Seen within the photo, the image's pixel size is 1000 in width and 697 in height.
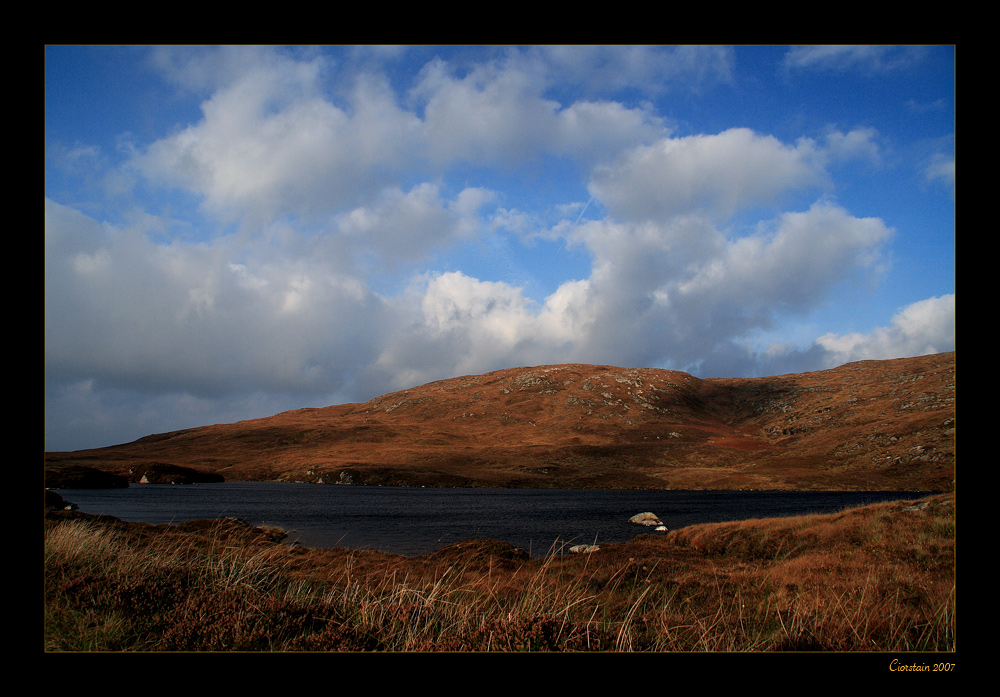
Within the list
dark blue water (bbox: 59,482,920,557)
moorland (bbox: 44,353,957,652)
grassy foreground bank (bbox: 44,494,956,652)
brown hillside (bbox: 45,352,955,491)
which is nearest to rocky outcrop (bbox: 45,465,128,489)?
brown hillside (bbox: 45,352,955,491)

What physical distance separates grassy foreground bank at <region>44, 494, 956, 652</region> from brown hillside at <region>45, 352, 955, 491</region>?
105506mm

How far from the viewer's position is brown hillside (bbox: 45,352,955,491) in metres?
116

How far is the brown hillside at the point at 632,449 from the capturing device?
4555 inches

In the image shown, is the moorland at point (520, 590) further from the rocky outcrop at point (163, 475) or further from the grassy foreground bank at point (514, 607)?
the rocky outcrop at point (163, 475)

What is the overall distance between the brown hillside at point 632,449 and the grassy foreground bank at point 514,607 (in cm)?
10551

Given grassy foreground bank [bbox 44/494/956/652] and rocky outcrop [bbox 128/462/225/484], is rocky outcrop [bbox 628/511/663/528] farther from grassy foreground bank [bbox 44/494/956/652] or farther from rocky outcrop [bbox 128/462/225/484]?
rocky outcrop [bbox 128/462/225/484]

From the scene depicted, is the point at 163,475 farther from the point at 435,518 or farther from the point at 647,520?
the point at 647,520

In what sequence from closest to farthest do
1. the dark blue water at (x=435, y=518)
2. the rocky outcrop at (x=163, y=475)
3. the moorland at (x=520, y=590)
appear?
the moorland at (x=520, y=590), the dark blue water at (x=435, y=518), the rocky outcrop at (x=163, y=475)

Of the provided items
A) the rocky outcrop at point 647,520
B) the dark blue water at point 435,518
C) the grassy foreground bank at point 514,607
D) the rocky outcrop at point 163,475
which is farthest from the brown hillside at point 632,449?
the grassy foreground bank at point 514,607

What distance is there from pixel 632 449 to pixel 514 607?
522 ft

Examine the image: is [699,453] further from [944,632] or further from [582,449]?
[944,632]

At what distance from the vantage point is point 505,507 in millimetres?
68625

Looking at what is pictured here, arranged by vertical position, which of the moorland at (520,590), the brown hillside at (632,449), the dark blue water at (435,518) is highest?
the moorland at (520,590)
